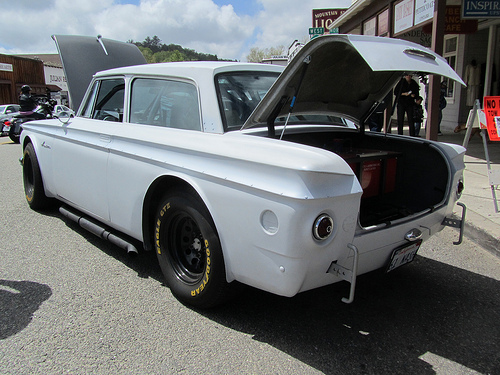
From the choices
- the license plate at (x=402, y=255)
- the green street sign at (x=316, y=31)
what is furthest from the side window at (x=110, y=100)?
the green street sign at (x=316, y=31)

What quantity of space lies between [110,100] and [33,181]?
1.96 metres

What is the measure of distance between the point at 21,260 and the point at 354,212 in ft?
10.8

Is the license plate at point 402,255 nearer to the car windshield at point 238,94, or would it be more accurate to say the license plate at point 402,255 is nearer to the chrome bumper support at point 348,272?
the chrome bumper support at point 348,272

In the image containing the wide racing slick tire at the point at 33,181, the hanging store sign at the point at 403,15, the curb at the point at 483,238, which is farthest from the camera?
the hanging store sign at the point at 403,15

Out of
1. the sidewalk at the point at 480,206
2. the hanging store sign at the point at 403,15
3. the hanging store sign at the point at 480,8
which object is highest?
the hanging store sign at the point at 403,15

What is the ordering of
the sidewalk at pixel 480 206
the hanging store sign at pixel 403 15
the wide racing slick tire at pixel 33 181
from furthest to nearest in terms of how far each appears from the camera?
the hanging store sign at pixel 403 15 < the wide racing slick tire at pixel 33 181 < the sidewalk at pixel 480 206

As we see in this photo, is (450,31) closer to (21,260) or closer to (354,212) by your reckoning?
(354,212)

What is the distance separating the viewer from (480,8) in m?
8.22

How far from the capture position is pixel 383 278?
361cm

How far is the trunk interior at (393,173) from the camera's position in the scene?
3.17m

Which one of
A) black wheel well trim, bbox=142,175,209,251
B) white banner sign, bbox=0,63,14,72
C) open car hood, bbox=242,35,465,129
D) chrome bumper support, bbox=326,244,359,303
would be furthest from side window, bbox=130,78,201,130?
white banner sign, bbox=0,63,14,72

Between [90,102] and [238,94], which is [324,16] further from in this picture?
[238,94]

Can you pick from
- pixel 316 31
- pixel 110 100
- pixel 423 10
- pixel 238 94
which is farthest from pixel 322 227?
pixel 316 31

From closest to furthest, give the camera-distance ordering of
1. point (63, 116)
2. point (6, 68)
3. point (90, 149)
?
point (90, 149) → point (63, 116) → point (6, 68)
